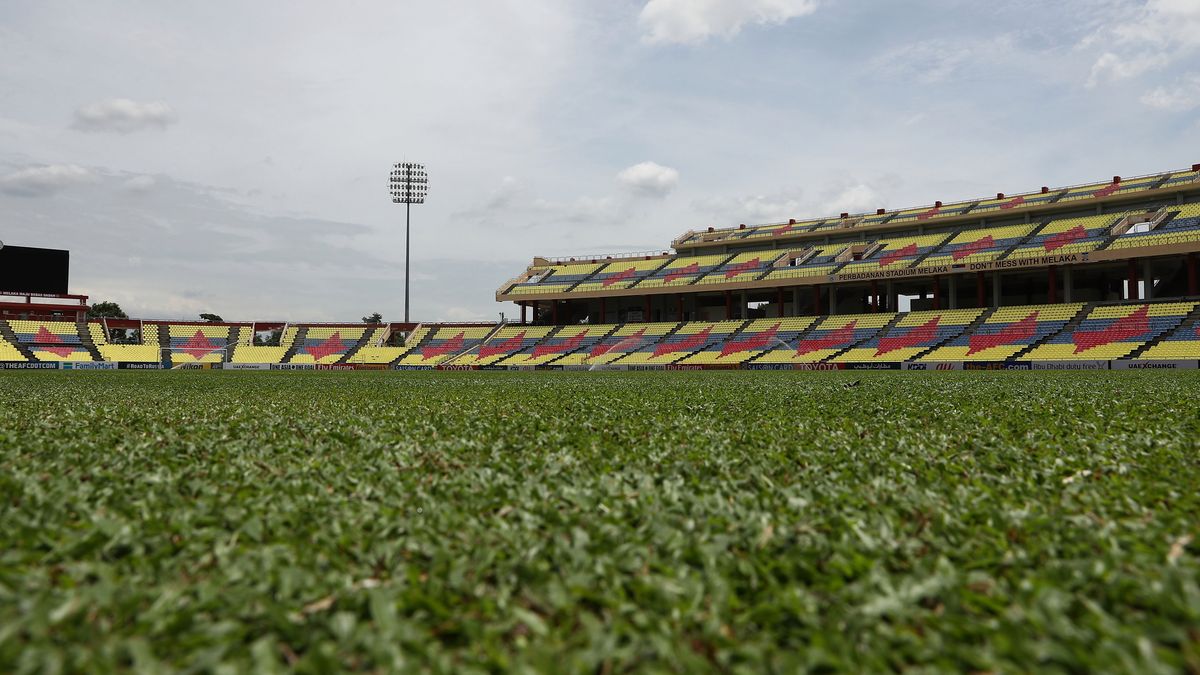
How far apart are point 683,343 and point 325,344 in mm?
33198

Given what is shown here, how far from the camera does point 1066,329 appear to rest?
38531 millimetres

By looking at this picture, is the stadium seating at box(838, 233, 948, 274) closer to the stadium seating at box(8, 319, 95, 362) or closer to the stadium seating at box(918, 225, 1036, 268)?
the stadium seating at box(918, 225, 1036, 268)

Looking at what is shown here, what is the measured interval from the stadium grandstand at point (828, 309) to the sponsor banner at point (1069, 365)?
109 mm

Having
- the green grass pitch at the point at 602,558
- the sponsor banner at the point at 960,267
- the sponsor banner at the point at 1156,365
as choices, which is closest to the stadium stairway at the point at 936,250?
the sponsor banner at the point at 960,267

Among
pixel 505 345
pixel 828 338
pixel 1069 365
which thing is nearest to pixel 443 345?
pixel 505 345

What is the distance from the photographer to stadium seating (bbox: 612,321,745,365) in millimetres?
48062

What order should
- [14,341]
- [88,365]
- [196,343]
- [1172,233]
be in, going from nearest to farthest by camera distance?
[1172,233] < [88,365] < [14,341] < [196,343]

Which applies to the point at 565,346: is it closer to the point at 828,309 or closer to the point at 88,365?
the point at 828,309

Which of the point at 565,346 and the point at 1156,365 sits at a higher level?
the point at 565,346

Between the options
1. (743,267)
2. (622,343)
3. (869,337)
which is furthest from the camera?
(743,267)

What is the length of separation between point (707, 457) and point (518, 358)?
48.5 meters

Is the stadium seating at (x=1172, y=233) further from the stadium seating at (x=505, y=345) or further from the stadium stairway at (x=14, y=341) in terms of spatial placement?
the stadium stairway at (x=14, y=341)

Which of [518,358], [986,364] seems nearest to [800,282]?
[986,364]

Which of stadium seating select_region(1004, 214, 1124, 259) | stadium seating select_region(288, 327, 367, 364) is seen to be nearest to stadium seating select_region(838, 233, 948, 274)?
stadium seating select_region(1004, 214, 1124, 259)
